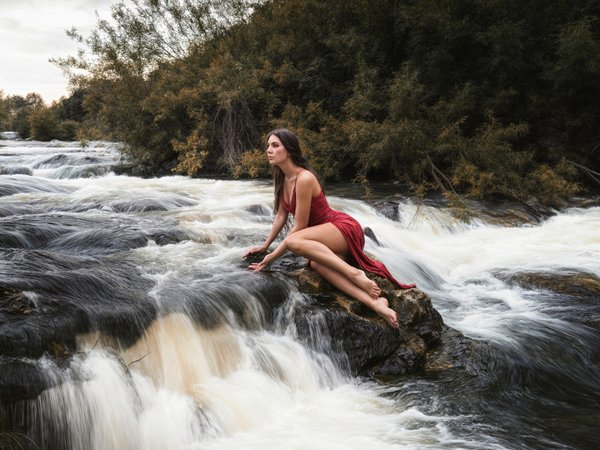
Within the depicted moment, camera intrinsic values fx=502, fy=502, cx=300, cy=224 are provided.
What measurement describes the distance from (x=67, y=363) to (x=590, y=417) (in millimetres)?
3659

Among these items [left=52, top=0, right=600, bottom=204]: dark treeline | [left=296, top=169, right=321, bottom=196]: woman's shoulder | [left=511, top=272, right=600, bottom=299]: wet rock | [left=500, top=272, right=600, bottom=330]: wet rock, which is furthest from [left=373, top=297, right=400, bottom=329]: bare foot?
[left=52, top=0, right=600, bottom=204]: dark treeline

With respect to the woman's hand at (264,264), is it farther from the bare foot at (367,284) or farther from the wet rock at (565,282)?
the wet rock at (565,282)

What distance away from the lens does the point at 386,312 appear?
14.2 ft

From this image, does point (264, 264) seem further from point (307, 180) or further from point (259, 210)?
point (259, 210)

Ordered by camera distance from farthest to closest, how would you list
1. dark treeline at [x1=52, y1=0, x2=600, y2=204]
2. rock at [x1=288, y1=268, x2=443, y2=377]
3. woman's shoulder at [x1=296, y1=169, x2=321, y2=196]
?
dark treeline at [x1=52, y1=0, x2=600, y2=204]
woman's shoulder at [x1=296, y1=169, x2=321, y2=196]
rock at [x1=288, y1=268, x2=443, y2=377]

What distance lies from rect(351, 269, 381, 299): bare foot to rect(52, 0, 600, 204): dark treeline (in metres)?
6.87

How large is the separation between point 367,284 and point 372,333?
0.42 metres

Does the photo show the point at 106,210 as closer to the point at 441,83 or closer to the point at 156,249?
the point at 156,249

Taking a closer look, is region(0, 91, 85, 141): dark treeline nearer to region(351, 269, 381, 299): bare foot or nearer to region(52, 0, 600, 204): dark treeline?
region(52, 0, 600, 204): dark treeline

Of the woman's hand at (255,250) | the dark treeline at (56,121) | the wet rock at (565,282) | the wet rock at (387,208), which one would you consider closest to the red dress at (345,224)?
the woman's hand at (255,250)

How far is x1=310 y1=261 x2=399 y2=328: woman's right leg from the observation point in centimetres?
432

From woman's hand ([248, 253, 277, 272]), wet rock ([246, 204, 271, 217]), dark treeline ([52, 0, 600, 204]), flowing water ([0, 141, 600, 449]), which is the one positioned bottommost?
flowing water ([0, 141, 600, 449])

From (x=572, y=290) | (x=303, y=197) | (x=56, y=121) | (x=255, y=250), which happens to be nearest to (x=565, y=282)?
(x=572, y=290)

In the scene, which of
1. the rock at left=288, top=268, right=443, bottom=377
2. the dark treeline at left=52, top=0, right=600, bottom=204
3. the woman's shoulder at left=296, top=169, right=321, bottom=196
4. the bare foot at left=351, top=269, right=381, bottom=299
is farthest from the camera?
the dark treeline at left=52, top=0, right=600, bottom=204
